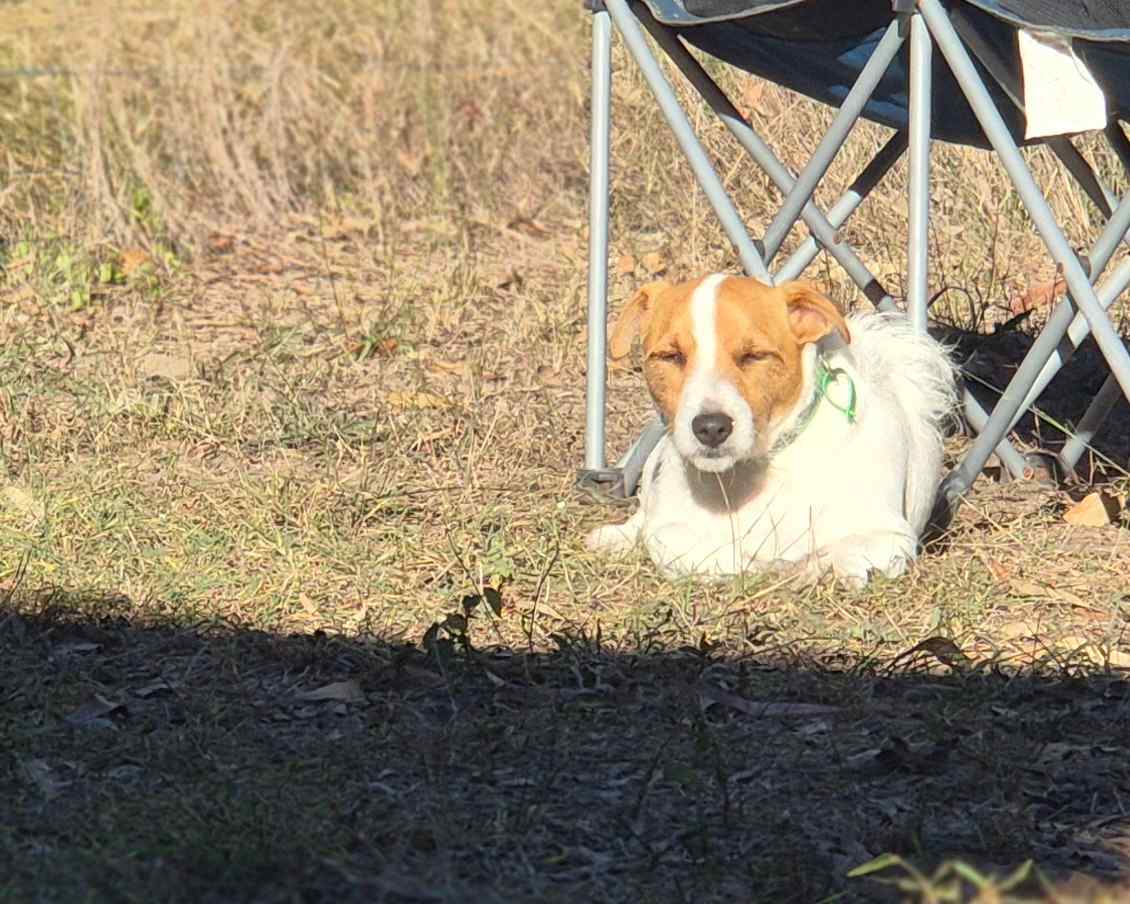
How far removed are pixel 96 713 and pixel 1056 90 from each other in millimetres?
2408

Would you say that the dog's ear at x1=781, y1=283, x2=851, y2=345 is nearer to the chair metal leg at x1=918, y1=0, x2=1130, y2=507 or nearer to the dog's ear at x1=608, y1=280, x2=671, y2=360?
the dog's ear at x1=608, y1=280, x2=671, y2=360

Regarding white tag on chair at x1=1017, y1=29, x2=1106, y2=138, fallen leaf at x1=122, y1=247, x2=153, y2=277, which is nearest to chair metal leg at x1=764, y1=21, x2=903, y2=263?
white tag on chair at x1=1017, y1=29, x2=1106, y2=138

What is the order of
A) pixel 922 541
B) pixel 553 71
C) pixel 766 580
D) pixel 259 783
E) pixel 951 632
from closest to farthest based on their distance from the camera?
pixel 259 783
pixel 951 632
pixel 766 580
pixel 922 541
pixel 553 71

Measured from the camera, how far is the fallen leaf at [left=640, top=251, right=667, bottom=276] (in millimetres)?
7273

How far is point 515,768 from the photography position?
3275mm

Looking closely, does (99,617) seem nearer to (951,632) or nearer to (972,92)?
(951,632)

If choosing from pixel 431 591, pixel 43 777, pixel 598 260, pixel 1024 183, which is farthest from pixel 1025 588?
pixel 43 777

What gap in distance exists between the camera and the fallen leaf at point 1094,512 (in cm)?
473

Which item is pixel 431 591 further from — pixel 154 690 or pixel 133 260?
pixel 133 260

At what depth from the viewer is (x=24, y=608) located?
13.3 feet

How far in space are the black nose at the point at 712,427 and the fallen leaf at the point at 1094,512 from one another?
1178 millimetres

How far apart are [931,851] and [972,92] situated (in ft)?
6.34

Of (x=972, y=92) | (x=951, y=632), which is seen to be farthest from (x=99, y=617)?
(x=972, y=92)

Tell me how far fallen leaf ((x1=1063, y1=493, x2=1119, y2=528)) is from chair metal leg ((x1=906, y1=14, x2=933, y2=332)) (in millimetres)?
700
